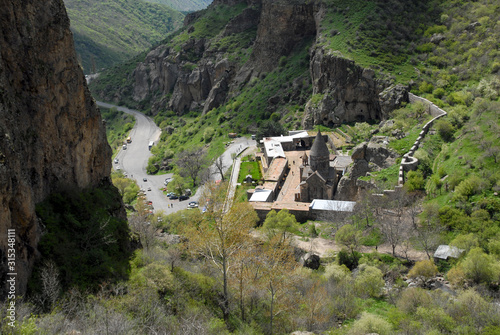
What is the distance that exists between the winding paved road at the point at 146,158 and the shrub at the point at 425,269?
1116 inches

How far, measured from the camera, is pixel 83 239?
64.1ft

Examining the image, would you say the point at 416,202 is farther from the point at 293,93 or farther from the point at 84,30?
the point at 84,30

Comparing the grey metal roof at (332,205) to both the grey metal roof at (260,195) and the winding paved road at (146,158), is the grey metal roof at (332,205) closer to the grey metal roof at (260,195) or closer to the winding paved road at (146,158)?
the grey metal roof at (260,195)

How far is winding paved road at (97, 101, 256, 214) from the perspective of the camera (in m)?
54.9

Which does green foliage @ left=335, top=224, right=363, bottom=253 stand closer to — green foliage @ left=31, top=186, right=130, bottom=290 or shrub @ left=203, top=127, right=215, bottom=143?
green foliage @ left=31, top=186, right=130, bottom=290

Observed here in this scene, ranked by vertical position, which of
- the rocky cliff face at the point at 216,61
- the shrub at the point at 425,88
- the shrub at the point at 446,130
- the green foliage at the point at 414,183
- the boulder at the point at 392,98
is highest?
the rocky cliff face at the point at 216,61

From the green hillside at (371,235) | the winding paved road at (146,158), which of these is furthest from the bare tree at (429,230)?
the winding paved road at (146,158)

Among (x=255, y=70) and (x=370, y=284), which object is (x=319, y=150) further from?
(x=255, y=70)

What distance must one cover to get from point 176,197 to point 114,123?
5891 centimetres

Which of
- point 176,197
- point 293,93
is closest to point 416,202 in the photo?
point 176,197

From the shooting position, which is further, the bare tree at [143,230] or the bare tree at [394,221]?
the bare tree at [394,221]

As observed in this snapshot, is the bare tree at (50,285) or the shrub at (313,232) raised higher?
the bare tree at (50,285)

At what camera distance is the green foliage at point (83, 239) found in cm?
1773

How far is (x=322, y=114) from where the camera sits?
62750mm
